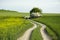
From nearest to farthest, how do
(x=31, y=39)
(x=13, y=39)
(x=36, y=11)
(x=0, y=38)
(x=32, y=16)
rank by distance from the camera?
(x=0, y=38) → (x=13, y=39) → (x=31, y=39) → (x=32, y=16) → (x=36, y=11)

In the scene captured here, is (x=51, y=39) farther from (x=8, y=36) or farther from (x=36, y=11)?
(x=36, y=11)

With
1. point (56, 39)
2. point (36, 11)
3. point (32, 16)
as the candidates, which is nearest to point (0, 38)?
point (56, 39)

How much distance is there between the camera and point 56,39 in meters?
21.4

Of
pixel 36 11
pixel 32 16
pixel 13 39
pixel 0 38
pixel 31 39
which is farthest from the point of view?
pixel 36 11

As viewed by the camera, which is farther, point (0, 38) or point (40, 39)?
point (40, 39)

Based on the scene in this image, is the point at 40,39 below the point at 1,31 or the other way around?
below

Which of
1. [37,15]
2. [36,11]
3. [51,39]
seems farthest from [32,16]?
[51,39]

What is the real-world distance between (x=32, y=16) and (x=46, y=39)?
136ft

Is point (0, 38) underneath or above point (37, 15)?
above

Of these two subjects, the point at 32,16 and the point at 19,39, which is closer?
the point at 19,39

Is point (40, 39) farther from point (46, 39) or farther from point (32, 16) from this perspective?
point (32, 16)

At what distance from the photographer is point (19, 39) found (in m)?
21.1

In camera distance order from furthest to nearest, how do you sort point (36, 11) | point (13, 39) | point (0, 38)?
point (36, 11) → point (13, 39) → point (0, 38)

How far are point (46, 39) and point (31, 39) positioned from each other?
6.02ft
